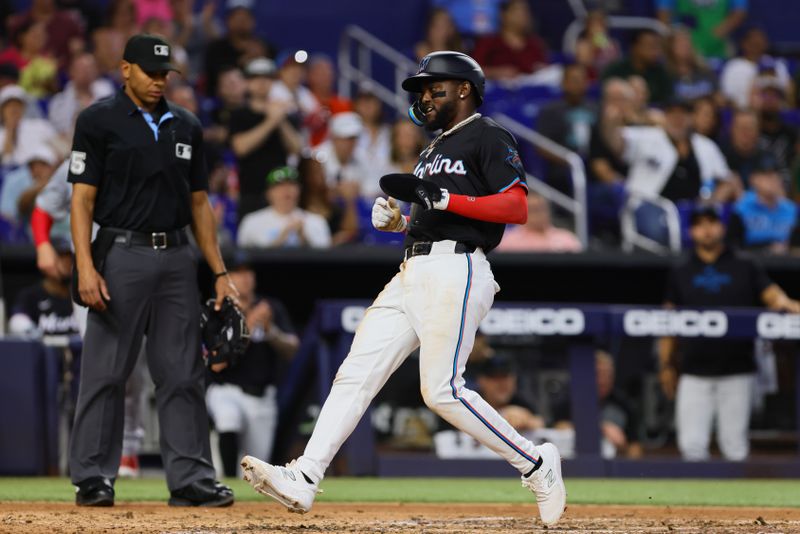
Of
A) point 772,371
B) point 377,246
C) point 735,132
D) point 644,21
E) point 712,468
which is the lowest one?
point 712,468

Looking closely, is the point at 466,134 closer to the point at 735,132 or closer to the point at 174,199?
the point at 174,199

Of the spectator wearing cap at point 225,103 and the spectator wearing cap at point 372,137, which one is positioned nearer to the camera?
the spectator wearing cap at point 225,103

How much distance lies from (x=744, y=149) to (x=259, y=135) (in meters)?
4.63

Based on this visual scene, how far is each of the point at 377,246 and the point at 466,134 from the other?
4.86 meters

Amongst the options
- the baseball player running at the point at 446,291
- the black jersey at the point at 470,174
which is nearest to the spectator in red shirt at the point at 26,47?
the baseball player running at the point at 446,291

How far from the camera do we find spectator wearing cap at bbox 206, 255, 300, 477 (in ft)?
29.5

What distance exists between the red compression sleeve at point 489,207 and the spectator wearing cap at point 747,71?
977cm

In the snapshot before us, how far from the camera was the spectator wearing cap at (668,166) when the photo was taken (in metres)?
11.9

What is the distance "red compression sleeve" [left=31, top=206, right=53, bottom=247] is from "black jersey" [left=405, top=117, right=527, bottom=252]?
94.6 inches

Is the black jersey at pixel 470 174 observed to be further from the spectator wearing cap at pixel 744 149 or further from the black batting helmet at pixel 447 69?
the spectator wearing cap at pixel 744 149

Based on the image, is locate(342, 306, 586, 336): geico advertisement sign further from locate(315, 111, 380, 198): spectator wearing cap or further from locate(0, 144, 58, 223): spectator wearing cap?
locate(0, 144, 58, 223): spectator wearing cap

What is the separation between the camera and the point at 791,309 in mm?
8961

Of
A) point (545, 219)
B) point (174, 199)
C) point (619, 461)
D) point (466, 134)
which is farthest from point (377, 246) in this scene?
point (466, 134)

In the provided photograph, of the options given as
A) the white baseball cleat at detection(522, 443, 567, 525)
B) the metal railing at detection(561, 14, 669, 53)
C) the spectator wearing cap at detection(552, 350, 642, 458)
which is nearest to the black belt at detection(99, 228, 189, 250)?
the white baseball cleat at detection(522, 443, 567, 525)
